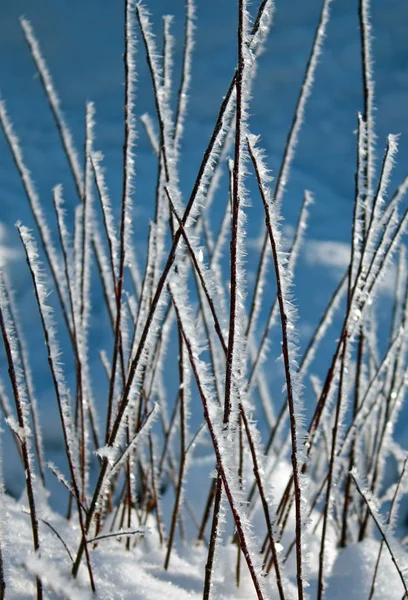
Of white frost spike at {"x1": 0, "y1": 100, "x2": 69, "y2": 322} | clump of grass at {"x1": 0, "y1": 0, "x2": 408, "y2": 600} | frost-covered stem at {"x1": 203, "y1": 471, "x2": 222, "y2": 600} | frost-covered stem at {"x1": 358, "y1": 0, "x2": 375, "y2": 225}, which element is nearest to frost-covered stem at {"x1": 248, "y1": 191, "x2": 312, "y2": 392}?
clump of grass at {"x1": 0, "y1": 0, "x2": 408, "y2": 600}

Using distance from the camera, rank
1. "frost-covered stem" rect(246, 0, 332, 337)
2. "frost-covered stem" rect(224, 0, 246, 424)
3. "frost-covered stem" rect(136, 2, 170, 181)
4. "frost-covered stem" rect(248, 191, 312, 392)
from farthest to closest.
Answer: "frost-covered stem" rect(248, 191, 312, 392)
"frost-covered stem" rect(246, 0, 332, 337)
"frost-covered stem" rect(136, 2, 170, 181)
"frost-covered stem" rect(224, 0, 246, 424)

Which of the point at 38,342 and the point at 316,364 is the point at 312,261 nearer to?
the point at 316,364

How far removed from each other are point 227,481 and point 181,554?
27.3 inches

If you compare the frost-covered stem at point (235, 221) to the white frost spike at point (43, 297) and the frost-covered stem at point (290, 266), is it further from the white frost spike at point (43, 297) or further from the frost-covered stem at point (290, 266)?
the frost-covered stem at point (290, 266)

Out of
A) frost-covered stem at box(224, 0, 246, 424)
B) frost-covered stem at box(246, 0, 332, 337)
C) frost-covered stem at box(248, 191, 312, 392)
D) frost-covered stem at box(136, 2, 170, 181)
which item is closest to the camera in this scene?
frost-covered stem at box(224, 0, 246, 424)

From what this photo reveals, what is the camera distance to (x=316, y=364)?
2439 mm

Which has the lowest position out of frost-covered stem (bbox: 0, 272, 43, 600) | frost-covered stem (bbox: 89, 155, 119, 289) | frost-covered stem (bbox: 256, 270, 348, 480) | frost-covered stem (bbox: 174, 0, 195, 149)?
frost-covered stem (bbox: 0, 272, 43, 600)

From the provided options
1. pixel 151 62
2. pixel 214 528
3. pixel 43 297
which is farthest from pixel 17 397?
pixel 151 62

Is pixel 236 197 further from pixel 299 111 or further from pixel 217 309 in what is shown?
pixel 299 111

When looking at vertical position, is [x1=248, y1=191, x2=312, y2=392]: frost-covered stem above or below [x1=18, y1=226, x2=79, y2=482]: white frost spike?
above

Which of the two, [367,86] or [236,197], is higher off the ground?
[367,86]

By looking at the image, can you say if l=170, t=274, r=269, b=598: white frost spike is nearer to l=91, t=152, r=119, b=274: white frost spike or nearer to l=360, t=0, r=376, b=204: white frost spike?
l=91, t=152, r=119, b=274: white frost spike

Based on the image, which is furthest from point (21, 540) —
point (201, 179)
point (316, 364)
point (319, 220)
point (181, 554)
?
point (319, 220)

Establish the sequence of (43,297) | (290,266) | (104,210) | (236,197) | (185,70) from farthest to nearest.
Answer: (290,266)
(185,70)
(104,210)
(43,297)
(236,197)
